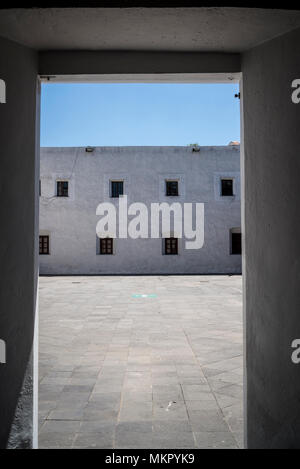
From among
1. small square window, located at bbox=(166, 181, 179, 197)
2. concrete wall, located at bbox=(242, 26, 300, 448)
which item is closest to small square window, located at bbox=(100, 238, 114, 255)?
small square window, located at bbox=(166, 181, 179, 197)

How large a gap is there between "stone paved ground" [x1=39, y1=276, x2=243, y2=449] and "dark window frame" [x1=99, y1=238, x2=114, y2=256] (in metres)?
11.0

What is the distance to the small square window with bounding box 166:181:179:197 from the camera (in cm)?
2180

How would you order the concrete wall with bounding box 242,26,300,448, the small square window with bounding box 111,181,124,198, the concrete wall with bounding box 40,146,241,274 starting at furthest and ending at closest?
the small square window with bounding box 111,181,124,198
the concrete wall with bounding box 40,146,241,274
the concrete wall with bounding box 242,26,300,448

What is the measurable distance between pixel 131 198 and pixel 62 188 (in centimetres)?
452

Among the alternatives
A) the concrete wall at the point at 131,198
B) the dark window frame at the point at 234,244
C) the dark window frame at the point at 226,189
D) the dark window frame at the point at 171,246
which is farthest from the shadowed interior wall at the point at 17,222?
the dark window frame at the point at 226,189

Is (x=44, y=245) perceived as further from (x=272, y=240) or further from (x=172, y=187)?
(x=272, y=240)

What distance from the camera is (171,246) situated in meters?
21.6

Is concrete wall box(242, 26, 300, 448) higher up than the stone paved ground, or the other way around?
concrete wall box(242, 26, 300, 448)

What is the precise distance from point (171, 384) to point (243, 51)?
4.00 m

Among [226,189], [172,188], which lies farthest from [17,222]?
[226,189]

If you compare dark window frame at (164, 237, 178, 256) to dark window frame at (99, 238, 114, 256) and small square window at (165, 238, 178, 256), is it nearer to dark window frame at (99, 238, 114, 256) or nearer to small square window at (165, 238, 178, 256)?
small square window at (165, 238, 178, 256)

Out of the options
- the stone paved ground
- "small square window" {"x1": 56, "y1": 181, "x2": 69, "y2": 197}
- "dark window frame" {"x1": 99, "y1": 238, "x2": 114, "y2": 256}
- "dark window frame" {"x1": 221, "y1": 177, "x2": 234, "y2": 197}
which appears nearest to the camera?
the stone paved ground

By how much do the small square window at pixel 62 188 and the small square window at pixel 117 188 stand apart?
2952 mm

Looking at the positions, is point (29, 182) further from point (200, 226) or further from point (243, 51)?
point (200, 226)
